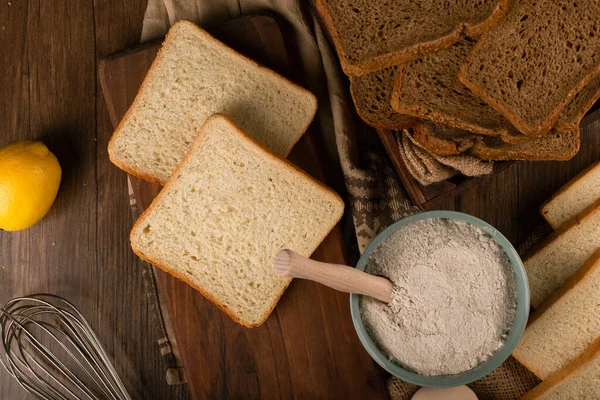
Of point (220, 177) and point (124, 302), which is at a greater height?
point (220, 177)

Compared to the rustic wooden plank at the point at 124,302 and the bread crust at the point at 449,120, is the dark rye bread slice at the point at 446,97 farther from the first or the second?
the rustic wooden plank at the point at 124,302

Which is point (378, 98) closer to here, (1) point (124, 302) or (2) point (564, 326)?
(2) point (564, 326)

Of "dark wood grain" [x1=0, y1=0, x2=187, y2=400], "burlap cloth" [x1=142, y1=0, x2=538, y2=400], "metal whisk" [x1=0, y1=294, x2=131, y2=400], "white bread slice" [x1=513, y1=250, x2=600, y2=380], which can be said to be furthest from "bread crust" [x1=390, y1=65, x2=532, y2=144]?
"metal whisk" [x1=0, y1=294, x2=131, y2=400]

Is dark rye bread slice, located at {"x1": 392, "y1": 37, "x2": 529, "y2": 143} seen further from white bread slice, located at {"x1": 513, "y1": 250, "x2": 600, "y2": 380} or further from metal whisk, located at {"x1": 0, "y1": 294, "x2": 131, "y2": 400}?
metal whisk, located at {"x1": 0, "y1": 294, "x2": 131, "y2": 400}

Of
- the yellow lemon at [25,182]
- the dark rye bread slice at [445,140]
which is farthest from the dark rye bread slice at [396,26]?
the yellow lemon at [25,182]

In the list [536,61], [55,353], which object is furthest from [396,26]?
[55,353]

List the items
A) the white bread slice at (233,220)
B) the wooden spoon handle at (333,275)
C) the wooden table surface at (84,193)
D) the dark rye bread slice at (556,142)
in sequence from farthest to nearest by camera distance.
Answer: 1. the wooden table surface at (84,193)
2. the white bread slice at (233,220)
3. the dark rye bread slice at (556,142)
4. the wooden spoon handle at (333,275)
